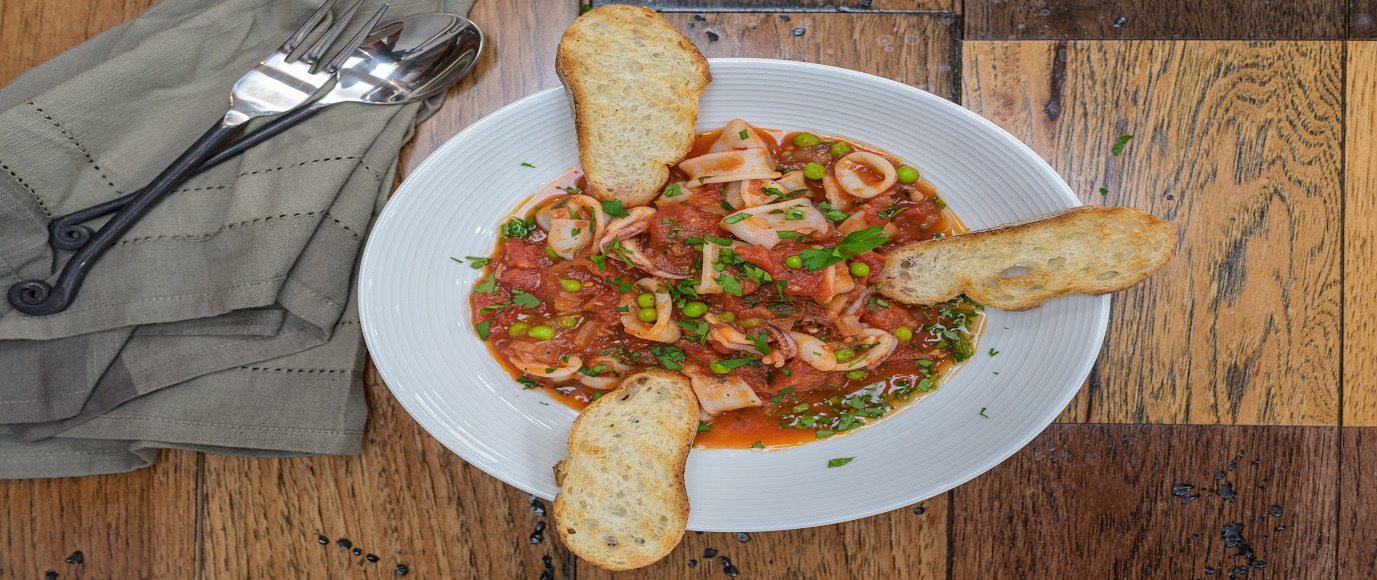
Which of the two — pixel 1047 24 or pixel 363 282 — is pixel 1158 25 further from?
pixel 363 282

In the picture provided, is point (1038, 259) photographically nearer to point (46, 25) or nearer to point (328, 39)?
point (328, 39)

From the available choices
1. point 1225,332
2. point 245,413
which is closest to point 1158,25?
point 1225,332

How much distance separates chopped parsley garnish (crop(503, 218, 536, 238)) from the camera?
2893mm

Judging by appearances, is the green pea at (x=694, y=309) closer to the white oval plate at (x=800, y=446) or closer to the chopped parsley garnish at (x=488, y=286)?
the white oval plate at (x=800, y=446)

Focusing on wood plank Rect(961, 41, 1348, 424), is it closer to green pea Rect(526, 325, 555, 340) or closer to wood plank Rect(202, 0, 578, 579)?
green pea Rect(526, 325, 555, 340)

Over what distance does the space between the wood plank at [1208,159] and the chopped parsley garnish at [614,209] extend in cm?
146

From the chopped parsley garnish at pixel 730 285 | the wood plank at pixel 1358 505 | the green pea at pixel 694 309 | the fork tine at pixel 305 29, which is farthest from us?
the wood plank at pixel 1358 505

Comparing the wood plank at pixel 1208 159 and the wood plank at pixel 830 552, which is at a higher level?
the wood plank at pixel 1208 159

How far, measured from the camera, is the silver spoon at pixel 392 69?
283cm

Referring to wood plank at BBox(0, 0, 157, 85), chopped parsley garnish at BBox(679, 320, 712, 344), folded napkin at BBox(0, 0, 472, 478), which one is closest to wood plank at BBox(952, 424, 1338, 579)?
chopped parsley garnish at BBox(679, 320, 712, 344)

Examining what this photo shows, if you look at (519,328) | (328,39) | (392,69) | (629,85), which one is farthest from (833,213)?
(328,39)

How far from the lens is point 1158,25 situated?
2949 millimetres

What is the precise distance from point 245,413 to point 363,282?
77 centimetres

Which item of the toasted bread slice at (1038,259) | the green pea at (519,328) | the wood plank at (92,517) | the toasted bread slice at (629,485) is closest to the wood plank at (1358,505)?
the toasted bread slice at (1038,259)
